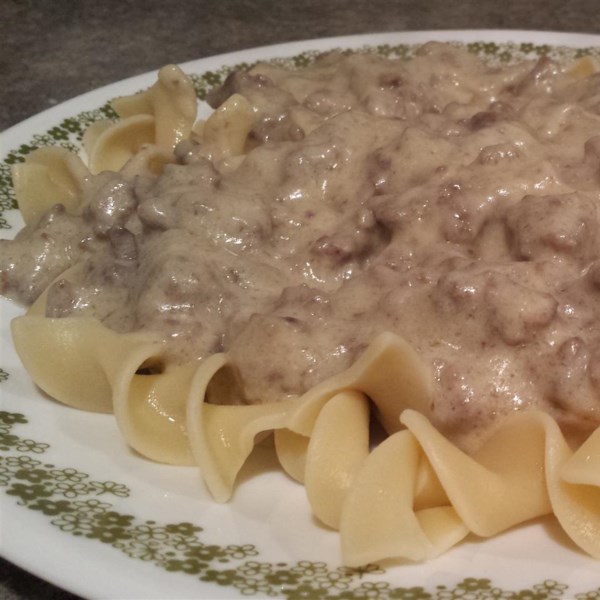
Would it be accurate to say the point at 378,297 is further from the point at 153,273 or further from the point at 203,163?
the point at 203,163

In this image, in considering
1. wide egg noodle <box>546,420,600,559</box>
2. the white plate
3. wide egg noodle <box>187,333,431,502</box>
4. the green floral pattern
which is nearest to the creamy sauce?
wide egg noodle <box>187,333,431,502</box>

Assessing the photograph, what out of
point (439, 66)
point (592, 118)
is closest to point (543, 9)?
point (439, 66)

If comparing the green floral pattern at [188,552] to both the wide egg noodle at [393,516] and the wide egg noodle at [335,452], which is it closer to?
the wide egg noodle at [393,516]

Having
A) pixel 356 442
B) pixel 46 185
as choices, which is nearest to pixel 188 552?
pixel 356 442

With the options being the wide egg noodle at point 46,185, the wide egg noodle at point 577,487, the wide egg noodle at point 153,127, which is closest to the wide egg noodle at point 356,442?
the wide egg noodle at point 577,487

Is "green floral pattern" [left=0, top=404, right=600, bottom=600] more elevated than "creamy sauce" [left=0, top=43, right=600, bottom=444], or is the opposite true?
"creamy sauce" [left=0, top=43, right=600, bottom=444]

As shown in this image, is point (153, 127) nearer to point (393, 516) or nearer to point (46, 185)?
point (46, 185)

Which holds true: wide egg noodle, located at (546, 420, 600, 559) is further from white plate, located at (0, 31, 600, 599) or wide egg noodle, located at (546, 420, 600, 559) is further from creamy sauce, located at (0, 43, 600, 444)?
creamy sauce, located at (0, 43, 600, 444)
